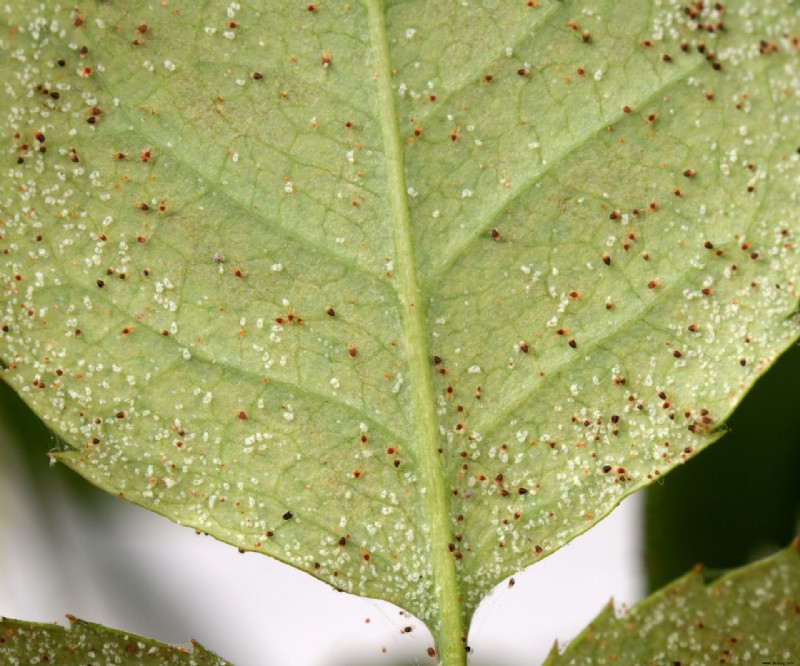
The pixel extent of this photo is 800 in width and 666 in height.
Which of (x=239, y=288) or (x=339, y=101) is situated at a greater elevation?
(x=339, y=101)

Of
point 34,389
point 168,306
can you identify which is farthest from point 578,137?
point 34,389

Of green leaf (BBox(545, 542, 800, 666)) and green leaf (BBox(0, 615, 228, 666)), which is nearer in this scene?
green leaf (BBox(545, 542, 800, 666))

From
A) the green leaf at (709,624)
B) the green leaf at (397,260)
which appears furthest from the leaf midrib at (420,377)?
the green leaf at (709,624)

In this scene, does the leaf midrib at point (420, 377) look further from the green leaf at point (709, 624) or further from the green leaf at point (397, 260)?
the green leaf at point (709, 624)

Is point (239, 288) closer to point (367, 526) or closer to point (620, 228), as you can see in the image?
point (367, 526)

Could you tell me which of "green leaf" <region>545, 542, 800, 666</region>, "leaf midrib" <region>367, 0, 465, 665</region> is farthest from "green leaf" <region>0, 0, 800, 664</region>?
"green leaf" <region>545, 542, 800, 666</region>

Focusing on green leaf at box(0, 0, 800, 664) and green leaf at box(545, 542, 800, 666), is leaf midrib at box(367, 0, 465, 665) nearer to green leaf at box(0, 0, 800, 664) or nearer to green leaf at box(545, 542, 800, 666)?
green leaf at box(0, 0, 800, 664)

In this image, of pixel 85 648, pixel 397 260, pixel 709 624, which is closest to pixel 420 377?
pixel 397 260
